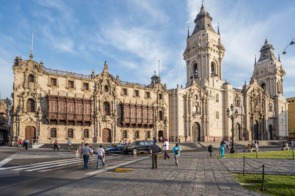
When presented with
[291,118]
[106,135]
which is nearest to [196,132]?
[106,135]

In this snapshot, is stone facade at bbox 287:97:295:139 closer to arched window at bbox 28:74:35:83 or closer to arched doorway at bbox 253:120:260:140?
arched doorway at bbox 253:120:260:140

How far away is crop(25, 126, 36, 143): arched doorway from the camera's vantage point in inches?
1526

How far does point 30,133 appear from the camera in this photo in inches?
1534

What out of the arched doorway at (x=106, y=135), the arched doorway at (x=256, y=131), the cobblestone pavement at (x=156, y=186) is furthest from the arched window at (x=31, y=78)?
the arched doorway at (x=256, y=131)

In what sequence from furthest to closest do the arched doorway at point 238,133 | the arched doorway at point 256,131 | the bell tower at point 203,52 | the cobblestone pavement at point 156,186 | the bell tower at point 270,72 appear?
1. the bell tower at point 270,72
2. the arched doorway at point 256,131
3. the arched doorway at point 238,133
4. the bell tower at point 203,52
5. the cobblestone pavement at point 156,186

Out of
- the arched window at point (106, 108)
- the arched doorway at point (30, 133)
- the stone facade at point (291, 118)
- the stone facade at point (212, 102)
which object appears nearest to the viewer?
the arched doorway at point (30, 133)

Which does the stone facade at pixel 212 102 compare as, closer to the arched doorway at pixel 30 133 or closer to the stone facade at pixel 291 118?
the stone facade at pixel 291 118

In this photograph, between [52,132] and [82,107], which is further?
[82,107]

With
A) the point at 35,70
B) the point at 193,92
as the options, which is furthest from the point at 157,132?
the point at 35,70

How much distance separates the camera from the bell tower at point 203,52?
197 feet

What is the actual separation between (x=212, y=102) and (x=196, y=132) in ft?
25.5

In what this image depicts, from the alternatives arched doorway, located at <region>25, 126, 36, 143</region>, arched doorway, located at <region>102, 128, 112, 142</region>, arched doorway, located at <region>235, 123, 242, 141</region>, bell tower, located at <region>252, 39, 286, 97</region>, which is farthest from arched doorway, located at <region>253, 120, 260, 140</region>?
arched doorway, located at <region>25, 126, 36, 143</region>

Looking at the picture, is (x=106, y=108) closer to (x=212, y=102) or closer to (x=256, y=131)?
(x=212, y=102)

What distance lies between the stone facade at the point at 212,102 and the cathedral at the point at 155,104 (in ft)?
0.64
